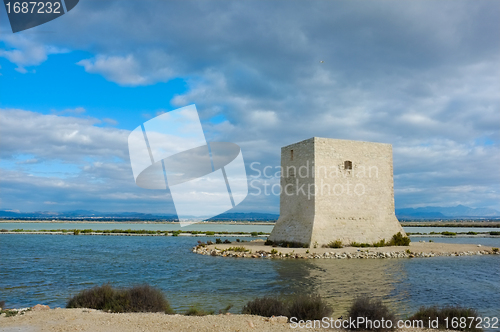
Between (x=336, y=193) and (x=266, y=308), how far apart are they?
11.8 m

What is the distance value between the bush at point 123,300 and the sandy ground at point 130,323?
1.14ft

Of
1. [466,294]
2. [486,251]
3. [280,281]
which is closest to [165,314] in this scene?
[280,281]

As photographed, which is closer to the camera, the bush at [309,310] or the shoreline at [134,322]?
the shoreline at [134,322]

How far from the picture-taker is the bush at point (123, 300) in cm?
658

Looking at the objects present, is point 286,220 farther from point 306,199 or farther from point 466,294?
point 466,294

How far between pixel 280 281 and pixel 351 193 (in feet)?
29.8

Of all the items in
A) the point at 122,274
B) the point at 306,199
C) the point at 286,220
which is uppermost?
the point at 306,199

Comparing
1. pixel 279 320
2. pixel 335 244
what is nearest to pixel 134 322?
pixel 279 320

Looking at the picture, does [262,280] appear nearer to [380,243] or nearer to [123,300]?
[123,300]

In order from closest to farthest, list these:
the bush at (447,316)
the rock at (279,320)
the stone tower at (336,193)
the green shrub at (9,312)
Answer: the bush at (447,316) < the rock at (279,320) < the green shrub at (9,312) < the stone tower at (336,193)

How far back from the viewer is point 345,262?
13.7m

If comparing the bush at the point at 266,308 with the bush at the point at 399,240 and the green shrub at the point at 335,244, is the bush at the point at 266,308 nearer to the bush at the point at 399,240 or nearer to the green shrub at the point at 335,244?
the green shrub at the point at 335,244

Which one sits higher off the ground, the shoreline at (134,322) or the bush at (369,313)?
the bush at (369,313)

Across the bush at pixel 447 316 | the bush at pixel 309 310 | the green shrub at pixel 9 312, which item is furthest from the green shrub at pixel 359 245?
the green shrub at pixel 9 312
